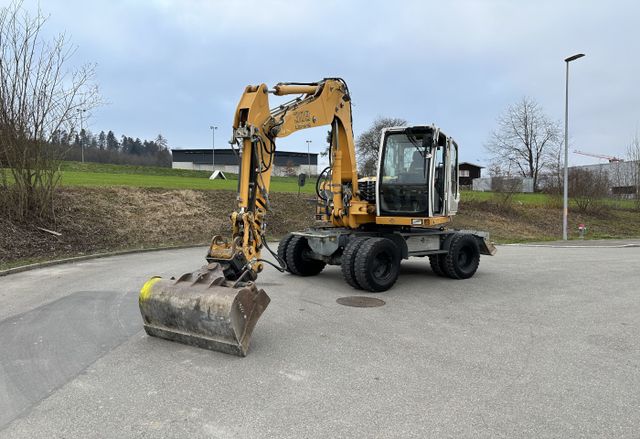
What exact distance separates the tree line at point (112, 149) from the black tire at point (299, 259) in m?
8.46

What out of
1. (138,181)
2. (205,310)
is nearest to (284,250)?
(205,310)

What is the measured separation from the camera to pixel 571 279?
10438mm

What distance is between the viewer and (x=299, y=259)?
10258mm

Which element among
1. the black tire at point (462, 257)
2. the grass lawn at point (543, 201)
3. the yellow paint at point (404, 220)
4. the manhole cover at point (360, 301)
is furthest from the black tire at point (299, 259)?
the grass lawn at point (543, 201)

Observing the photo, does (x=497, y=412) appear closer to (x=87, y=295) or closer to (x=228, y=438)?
(x=228, y=438)

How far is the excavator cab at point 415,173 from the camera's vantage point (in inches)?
366

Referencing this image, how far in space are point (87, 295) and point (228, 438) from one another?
5.67 m

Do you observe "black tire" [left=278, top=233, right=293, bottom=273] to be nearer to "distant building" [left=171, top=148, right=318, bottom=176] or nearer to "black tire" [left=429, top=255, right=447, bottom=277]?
"black tire" [left=429, top=255, right=447, bottom=277]

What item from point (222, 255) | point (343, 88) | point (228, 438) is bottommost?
point (228, 438)

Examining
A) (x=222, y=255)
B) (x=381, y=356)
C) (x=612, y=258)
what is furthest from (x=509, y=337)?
(x=612, y=258)

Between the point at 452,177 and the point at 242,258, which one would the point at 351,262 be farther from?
the point at 452,177

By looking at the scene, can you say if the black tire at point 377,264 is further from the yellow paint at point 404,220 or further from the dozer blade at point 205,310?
the dozer blade at point 205,310

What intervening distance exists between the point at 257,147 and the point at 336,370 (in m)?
3.44

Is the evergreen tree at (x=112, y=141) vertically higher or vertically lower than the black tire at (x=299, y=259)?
higher
